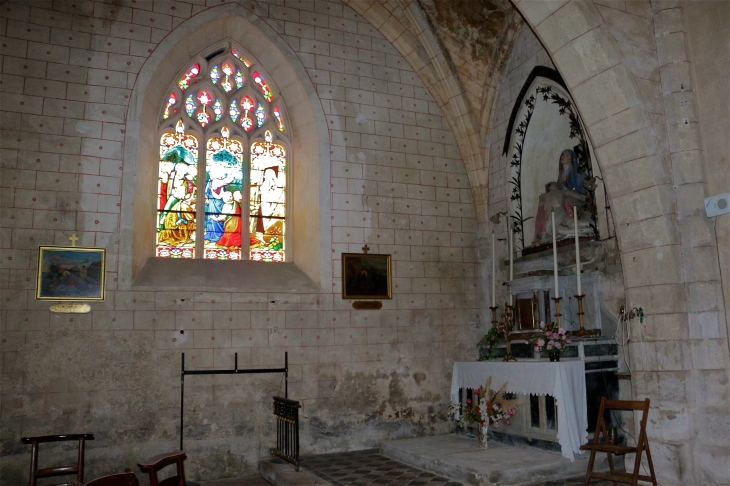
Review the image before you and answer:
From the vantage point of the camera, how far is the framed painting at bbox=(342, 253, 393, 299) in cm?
873

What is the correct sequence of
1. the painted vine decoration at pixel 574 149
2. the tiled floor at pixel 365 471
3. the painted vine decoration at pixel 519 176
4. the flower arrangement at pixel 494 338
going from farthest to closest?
the painted vine decoration at pixel 519 176
the flower arrangement at pixel 494 338
the painted vine decoration at pixel 574 149
the tiled floor at pixel 365 471

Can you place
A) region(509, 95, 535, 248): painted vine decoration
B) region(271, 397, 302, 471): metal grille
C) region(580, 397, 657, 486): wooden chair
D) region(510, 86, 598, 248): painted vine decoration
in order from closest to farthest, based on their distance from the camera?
region(580, 397, 657, 486): wooden chair, region(271, 397, 302, 471): metal grille, region(510, 86, 598, 248): painted vine decoration, region(509, 95, 535, 248): painted vine decoration

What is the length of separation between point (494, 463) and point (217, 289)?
393 cm

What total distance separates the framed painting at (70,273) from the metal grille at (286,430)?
248cm

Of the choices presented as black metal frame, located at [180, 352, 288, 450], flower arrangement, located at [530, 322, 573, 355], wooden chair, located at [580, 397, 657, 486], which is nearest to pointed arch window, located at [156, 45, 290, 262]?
black metal frame, located at [180, 352, 288, 450]

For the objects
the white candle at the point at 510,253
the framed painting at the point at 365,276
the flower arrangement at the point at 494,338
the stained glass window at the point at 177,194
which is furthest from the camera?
the framed painting at the point at 365,276

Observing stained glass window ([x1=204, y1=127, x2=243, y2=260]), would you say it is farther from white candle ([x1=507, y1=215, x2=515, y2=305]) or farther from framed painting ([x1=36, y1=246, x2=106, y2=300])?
white candle ([x1=507, y1=215, x2=515, y2=305])

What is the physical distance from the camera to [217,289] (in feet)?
26.3

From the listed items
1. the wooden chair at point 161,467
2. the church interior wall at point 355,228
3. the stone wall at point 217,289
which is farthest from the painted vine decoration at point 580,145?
the wooden chair at point 161,467

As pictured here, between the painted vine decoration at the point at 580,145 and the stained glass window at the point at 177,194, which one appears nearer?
the painted vine decoration at the point at 580,145

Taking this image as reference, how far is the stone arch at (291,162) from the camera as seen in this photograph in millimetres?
7945

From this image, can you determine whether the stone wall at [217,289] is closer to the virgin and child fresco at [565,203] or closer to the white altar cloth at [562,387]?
the virgin and child fresco at [565,203]

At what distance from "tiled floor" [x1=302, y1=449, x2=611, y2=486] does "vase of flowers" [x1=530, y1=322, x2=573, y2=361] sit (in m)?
1.29

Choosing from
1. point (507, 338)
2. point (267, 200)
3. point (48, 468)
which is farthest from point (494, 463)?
point (267, 200)
